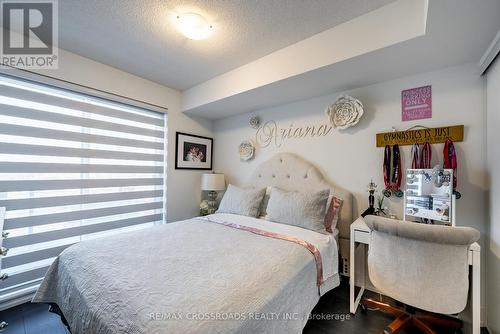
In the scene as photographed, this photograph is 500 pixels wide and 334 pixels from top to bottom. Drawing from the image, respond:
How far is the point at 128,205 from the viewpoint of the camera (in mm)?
2568

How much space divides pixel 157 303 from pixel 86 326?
1.42 ft

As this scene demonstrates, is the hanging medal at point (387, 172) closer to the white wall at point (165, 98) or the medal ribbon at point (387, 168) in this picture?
the medal ribbon at point (387, 168)

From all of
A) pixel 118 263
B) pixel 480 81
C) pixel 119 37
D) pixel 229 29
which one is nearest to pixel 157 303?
pixel 118 263

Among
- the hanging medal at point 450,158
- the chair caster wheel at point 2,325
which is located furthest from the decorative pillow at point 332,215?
the chair caster wheel at point 2,325

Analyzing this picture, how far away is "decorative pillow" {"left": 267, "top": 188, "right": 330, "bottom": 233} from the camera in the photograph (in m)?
1.92

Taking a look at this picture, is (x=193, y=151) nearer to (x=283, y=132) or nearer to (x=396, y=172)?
(x=283, y=132)

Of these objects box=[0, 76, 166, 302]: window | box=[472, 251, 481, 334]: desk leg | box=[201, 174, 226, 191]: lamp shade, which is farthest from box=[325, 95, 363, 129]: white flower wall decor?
box=[0, 76, 166, 302]: window

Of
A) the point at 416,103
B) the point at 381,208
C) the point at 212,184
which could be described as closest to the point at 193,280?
the point at 381,208

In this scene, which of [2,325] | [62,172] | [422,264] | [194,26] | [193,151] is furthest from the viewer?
[193,151]

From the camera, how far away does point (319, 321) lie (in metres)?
1.62

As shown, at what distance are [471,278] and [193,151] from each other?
3.19 m

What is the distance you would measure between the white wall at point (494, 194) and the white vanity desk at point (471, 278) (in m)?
0.12

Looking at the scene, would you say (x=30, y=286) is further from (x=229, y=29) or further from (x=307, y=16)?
(x=307, y=16)

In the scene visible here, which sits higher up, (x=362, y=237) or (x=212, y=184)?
(x=212, y=184)
